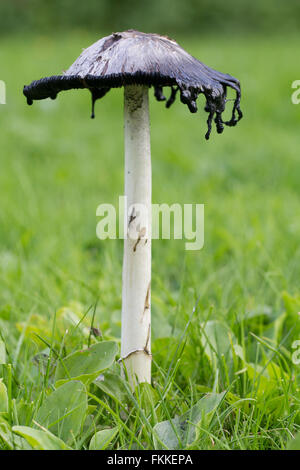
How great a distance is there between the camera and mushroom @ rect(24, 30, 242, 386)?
3.80 ft

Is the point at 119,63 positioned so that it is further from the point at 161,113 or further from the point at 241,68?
the point at 241,68

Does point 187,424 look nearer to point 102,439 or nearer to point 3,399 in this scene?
point 102,439

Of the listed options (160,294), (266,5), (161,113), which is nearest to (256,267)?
(160,294)

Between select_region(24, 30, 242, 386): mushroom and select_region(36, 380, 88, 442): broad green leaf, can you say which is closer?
select_region(24, 30, 242, 386): mushroom

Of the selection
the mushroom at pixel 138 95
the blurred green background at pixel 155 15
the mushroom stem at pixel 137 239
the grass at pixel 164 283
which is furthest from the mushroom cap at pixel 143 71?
the blurred green background at pixel 155 15

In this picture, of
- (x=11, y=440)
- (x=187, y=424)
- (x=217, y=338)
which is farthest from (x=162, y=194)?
(x=11, y=440)

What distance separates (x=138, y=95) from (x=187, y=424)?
794 mm

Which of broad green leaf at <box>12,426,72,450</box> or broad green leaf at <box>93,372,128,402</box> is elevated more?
broad green leaf at <box>93,372,128,402</box>

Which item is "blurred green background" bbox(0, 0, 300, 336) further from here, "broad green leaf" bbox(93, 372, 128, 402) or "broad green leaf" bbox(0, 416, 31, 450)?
"broad green leaf" bbox(0, 416, 31, 450)

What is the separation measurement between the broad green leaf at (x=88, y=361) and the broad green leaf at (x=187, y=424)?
216 millimetres

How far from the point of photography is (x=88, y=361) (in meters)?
1.44

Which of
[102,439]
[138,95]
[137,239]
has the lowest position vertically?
[102,439]

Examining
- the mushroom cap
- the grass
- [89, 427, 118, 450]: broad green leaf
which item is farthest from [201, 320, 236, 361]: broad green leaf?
the mushroom cap

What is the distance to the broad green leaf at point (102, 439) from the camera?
4.04 feet
